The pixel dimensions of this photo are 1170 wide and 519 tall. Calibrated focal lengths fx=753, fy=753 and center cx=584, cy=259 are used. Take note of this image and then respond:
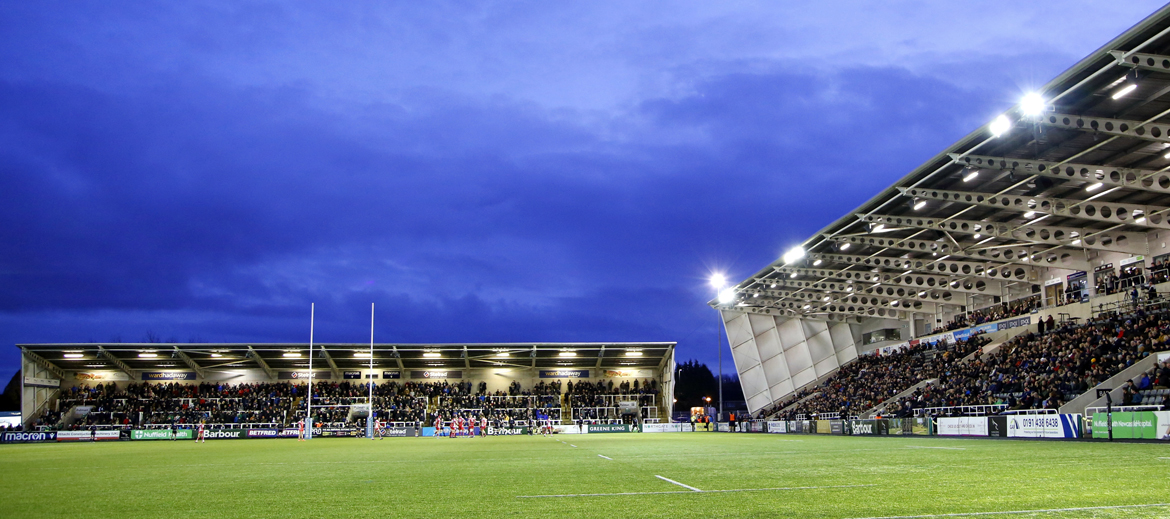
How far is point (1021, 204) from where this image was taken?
3022 centimetres

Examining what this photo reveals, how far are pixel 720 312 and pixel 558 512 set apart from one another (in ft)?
193

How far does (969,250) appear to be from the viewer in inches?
1576

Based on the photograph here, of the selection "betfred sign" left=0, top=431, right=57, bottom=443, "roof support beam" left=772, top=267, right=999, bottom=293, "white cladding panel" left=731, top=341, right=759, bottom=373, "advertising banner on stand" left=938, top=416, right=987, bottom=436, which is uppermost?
"roof support beam" left=772, top=267, right=999, bottom=293

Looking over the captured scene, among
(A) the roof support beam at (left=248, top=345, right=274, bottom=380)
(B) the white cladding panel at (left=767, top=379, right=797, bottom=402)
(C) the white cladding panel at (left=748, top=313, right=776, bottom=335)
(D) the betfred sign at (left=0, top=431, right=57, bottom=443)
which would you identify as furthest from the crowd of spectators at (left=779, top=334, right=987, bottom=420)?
(D) the betfred sign at (left=0, top=431, right=57, bottom=443)

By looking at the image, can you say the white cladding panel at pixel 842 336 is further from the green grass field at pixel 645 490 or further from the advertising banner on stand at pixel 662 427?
the green grass field at pixel 645 490

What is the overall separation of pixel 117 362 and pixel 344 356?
60.9 ft

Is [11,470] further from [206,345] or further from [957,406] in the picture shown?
[206,345]

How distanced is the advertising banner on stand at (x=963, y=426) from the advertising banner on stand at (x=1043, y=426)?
51.7 inches

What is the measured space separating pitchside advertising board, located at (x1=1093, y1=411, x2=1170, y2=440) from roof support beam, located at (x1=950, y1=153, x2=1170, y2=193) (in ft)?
27.4

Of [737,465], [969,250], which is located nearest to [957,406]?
[969,250]

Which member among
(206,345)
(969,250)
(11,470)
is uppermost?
(969,250)

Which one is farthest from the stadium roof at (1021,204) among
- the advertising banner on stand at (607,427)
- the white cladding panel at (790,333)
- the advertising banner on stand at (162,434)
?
the advertising banner on stand at (162,434)

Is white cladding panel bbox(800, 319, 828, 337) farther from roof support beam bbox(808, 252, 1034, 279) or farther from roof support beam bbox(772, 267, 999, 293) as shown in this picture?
roof support beam bbox(808, 252, 1034, 279)

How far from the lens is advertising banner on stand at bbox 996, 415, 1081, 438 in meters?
24.6
